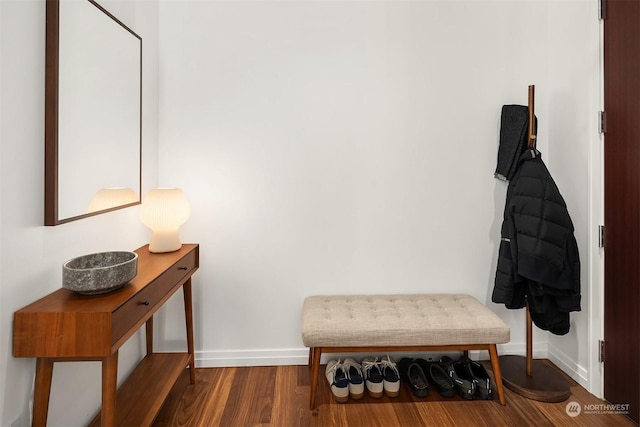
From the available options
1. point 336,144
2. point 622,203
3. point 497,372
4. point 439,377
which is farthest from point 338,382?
point 622,203

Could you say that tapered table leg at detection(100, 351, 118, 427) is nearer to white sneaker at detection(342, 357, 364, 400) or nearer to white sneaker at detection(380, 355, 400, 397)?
white sneaker at detection(342, 357, 364, 400)

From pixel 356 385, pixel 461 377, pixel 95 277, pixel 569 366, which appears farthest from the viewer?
pixel 569 366

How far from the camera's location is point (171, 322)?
2570 millimetres

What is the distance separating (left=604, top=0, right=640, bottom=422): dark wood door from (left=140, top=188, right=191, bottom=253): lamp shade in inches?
91.6

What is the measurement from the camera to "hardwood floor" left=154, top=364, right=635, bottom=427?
6.49 ft

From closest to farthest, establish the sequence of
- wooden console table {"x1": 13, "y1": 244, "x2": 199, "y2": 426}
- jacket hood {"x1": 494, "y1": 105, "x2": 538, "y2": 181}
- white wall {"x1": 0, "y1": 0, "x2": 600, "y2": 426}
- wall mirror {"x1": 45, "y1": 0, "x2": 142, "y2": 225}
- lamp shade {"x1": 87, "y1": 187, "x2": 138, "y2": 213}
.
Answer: wooden console table {"x1": 13, "y1": 244, "x2": 199, "y2": 426}, wall mirror {"x1": 45, "y1": 0, "x2": 142, "y2": 225}, lamp shade {"x1": 87, "y1": 187, "x2": 138, "y2": 213}, jacket hood {"x1": 494, "y1": 105, "x2": 538, "y2": 181}, white wall {"x1": 0, "y1": 0, "x2": 600, "y2": 426}

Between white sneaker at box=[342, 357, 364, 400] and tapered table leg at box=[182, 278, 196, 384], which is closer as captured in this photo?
white sneaker at box=[342, 357, 364, 400]

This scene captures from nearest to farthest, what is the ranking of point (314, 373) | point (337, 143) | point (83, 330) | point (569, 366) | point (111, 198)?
point (83, 330) → point (111, 198) → point (314, 373) → point (569, 366) → point (337, 143)

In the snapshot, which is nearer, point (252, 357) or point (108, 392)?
point (108, 392)

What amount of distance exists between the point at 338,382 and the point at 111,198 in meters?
1.52

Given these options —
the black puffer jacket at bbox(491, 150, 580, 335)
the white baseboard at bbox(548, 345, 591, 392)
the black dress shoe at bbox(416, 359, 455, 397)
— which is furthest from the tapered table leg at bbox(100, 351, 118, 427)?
the white baseboard at bbox(548, 345, 591, 392)

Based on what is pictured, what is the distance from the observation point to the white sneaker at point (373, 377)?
86.0 inches

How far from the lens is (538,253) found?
2.12 m

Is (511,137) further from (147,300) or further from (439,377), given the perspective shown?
(147,300)
